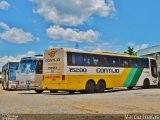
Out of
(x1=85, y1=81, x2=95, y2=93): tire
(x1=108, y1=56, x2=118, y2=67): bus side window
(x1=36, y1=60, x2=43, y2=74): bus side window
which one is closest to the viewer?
(x1=85, y1=81, x2=95, y2=93): tire

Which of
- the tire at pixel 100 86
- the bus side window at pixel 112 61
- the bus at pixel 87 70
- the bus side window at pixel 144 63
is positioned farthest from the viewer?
the bus side window at pixel 144 63

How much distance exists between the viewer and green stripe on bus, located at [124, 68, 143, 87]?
112ft

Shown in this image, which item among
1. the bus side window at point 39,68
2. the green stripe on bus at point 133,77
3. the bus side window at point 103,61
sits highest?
the bus side window at point 103,61

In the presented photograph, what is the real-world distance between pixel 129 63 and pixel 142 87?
417 cm

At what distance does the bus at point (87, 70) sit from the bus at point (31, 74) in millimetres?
2633

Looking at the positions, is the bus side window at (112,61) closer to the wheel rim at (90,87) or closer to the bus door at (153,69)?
the wheel rim at (90,87)

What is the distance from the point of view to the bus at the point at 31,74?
1256 inches

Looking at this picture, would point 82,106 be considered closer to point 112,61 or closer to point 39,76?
point 39,76

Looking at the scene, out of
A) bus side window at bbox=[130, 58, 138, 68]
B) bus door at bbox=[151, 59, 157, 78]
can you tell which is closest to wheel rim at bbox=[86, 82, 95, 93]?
bus side window at bbox=[130, 58, 138, 68]

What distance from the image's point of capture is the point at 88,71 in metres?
29.5

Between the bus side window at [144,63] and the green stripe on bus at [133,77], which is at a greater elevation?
the bus side window at [144,63]

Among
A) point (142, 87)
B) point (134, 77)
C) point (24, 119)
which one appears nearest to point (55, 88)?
point (134, 77)

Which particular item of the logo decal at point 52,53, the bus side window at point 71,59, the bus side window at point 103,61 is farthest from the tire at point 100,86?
the logo decal at point 52,53

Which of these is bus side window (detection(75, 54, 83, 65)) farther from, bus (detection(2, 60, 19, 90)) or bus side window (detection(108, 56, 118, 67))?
bus (detection(2, 60, 19, 90))
